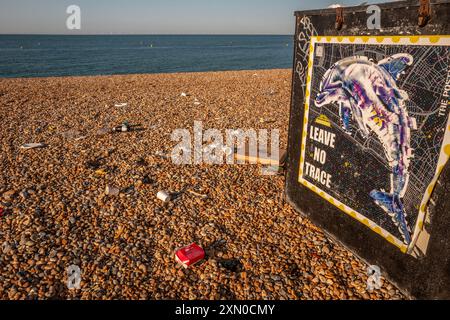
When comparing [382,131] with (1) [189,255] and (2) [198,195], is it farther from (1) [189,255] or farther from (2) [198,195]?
(2) [198,195]

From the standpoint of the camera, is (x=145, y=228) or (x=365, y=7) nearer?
(x=365, y=7)

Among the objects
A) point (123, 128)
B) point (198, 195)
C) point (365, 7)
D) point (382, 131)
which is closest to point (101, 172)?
point (198, 195)

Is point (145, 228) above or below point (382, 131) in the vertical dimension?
below

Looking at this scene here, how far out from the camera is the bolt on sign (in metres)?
2.52

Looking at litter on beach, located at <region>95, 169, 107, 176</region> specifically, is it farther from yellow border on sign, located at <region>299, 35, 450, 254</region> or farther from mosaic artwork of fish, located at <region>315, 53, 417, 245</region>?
mosaic artwork of fish, located at <region>315, 53, 417, 245</region>

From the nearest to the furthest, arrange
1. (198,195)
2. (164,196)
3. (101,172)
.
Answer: (164,196) → (198,195) → (101,172)

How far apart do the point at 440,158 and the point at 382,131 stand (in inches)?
23.4

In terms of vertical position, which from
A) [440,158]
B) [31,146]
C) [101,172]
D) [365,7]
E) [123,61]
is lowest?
[101,172]

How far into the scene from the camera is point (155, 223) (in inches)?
168

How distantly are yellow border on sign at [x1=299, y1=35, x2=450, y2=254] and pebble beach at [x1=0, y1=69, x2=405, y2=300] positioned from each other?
0.52m

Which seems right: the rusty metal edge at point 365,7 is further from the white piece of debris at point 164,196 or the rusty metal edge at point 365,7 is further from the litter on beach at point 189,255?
the white piece of debris at point 164,196

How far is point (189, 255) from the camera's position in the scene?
138 inches

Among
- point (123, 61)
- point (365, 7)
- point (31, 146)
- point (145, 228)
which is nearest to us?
point (365, 7)
